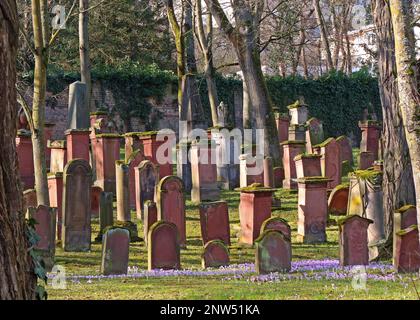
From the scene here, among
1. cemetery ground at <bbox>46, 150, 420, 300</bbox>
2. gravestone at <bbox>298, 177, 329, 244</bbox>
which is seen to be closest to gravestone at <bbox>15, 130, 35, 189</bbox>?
cemetery ground at <bbox>46, 150, 420, 300</bbox>

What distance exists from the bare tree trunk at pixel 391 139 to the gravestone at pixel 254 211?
2.48 m

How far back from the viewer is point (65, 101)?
3394 cm

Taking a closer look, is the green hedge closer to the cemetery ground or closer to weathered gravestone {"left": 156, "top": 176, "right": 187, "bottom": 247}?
weathered gravestone {"left": 156, "top": 176, "right": 187, "bottom": 247}

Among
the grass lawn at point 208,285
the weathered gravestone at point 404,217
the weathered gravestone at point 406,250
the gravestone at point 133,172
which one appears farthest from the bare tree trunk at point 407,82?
the gravestone at point 133,172

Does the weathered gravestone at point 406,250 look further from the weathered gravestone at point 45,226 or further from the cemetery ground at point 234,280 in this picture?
the weathered gravestone at point 45,226

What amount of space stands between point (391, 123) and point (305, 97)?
2664cm

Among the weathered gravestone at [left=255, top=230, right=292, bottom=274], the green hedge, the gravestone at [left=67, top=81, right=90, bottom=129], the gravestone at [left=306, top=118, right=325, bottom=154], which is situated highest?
the green hedge

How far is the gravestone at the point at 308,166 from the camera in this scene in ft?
61.3

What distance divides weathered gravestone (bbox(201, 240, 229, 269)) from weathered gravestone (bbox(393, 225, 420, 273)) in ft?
8.79

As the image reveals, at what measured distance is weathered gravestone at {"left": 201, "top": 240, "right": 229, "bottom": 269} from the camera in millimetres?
12047

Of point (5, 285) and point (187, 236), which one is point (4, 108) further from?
point (187, 236)

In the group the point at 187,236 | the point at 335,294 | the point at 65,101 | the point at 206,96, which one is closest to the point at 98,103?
the point at 65,101

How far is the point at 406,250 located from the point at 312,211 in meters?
4.36
